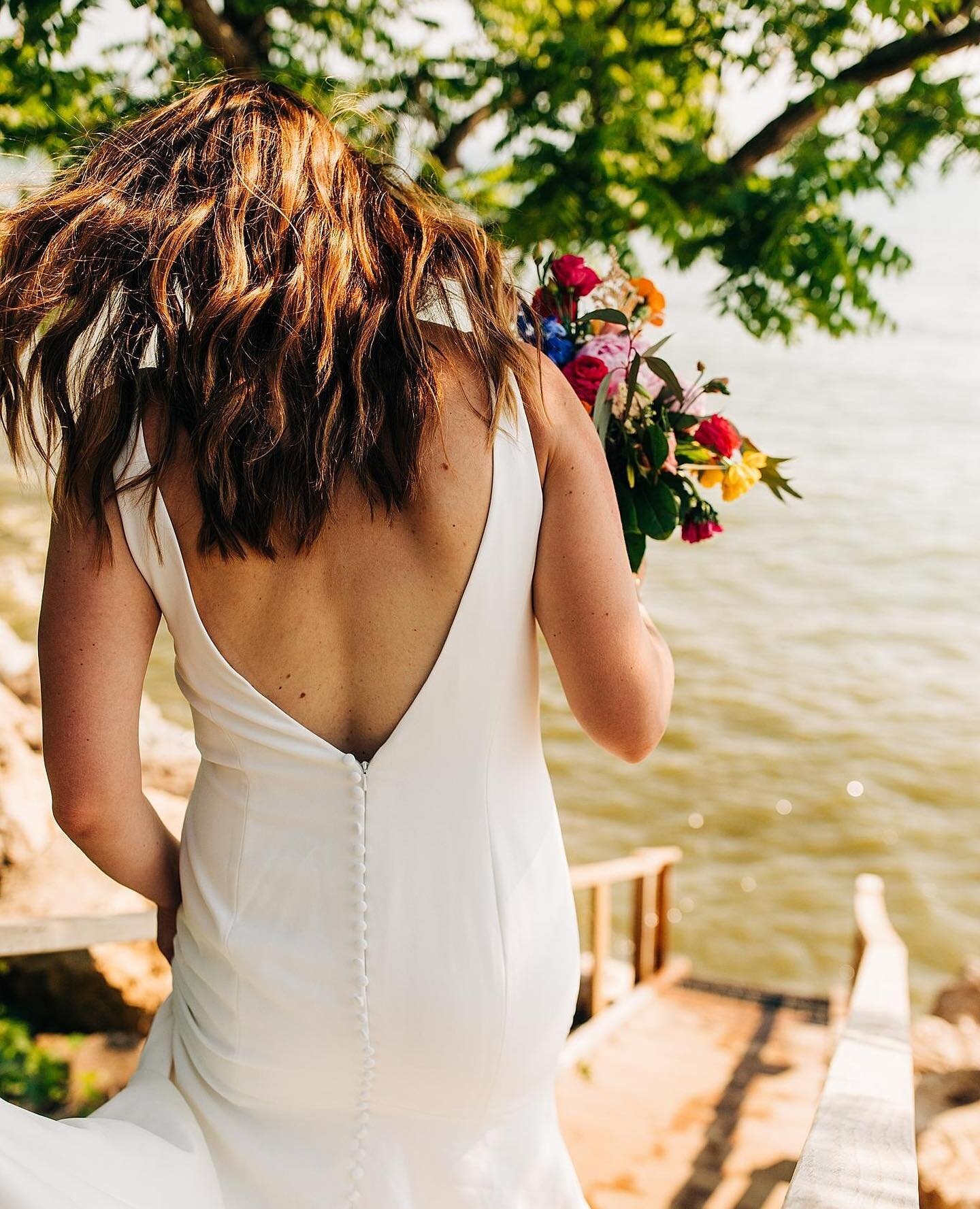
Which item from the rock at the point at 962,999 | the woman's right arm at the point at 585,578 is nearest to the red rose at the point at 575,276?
the woman's right arm at the point at 585,578

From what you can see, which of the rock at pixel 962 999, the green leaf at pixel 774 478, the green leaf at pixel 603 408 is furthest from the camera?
the rock at pixel 962 999

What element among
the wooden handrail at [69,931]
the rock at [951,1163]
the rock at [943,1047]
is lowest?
the rock at [943,1047]

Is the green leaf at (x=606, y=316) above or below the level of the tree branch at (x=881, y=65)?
below

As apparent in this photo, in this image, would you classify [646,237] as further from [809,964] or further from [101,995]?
[809,964]

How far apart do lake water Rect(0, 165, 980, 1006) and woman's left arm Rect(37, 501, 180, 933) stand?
11.6 feet

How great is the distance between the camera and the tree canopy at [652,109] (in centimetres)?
348

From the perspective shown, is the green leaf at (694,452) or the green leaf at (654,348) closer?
the green leaf at (654,348)

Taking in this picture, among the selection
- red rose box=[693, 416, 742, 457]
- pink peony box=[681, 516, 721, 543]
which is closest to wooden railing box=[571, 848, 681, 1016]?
pink peony box=[681, 516, 721, 543]

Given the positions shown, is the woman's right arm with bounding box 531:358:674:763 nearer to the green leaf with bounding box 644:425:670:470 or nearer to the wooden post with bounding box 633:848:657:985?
the green leaf with bounding box 644:425:670:470

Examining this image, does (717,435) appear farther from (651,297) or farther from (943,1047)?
(943,1047)

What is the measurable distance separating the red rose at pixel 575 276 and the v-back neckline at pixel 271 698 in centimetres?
67

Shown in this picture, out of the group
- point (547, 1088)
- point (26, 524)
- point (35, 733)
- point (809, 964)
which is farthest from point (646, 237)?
point (26, 524)

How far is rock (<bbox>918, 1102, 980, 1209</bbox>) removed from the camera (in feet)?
9.65

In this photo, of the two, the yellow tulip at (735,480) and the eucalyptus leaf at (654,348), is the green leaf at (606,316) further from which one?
the yellow tulip at (735,480)
